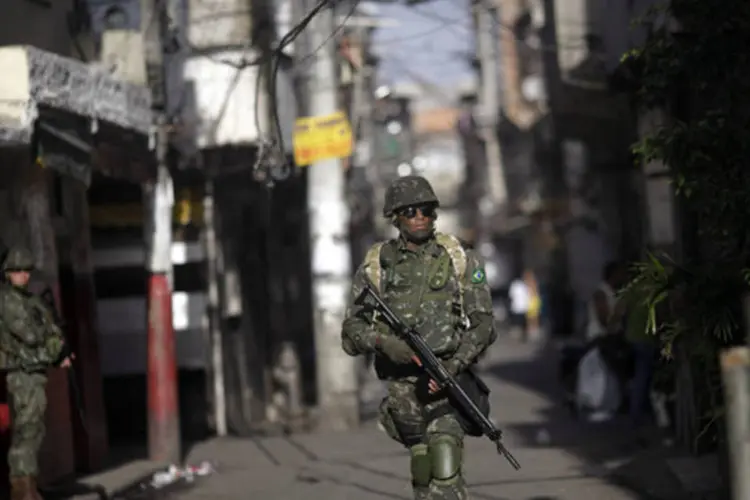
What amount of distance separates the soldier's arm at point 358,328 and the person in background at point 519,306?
32.8m

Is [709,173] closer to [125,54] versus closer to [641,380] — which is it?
[641,380]

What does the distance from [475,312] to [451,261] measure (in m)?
0.31

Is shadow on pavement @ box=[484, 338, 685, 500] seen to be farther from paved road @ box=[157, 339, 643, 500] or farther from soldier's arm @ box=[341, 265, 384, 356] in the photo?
soldier's arm @ box=[341, 265, 384, 356]

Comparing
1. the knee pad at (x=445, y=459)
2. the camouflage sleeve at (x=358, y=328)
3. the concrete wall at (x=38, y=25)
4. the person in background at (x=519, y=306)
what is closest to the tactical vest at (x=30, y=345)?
the concrete wall at (x=38, y=25)

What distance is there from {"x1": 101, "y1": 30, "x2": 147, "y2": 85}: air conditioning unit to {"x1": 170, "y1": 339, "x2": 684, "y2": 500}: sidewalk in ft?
12.9

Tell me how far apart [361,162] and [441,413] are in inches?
1162

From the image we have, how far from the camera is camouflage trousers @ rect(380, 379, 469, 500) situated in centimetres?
788

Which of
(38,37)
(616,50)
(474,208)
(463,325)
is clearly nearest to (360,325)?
(463,325)

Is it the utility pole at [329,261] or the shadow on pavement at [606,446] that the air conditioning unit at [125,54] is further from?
the shadow on pavement at [606,446]

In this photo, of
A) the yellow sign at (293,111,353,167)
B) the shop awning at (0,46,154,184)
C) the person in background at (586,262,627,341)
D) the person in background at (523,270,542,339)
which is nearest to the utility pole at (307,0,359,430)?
the yellow sign at (293,111,353,167)

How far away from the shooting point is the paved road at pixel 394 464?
1148 cm

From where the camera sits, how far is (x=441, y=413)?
8.09 metres

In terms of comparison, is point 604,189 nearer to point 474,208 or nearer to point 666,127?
point 666,127

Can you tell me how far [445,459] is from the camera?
788 centimetres
